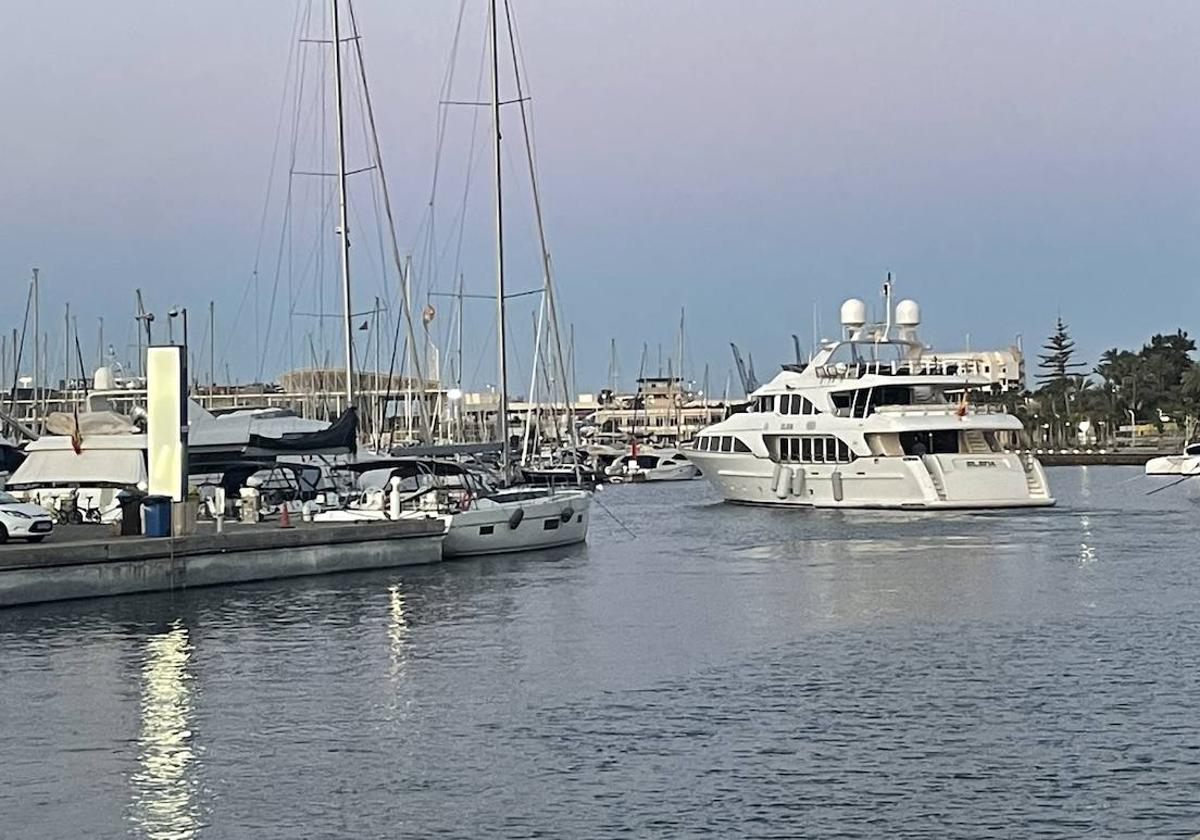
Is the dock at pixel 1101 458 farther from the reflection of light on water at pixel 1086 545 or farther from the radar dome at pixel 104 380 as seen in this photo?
the radar dome at pixel 104 380

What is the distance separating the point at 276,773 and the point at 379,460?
102 feet

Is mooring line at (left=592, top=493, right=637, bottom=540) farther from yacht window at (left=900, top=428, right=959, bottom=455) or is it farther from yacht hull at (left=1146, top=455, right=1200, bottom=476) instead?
yacht hull at (left=1146, top=455, right=1200, bottom=476)

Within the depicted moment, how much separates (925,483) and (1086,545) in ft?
41.3

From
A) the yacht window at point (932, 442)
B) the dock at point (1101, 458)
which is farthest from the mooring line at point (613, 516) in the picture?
the dock at point (1101, 458)

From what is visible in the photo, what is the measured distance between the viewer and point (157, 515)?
35.1 meters

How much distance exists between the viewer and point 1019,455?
63031mm

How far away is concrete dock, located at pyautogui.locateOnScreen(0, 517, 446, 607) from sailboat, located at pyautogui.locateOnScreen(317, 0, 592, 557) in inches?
53.5

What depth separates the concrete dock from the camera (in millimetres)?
32094

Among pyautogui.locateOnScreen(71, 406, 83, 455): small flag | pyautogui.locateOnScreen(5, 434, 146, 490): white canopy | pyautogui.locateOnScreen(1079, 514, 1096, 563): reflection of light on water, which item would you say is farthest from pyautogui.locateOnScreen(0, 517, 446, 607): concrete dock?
pyautogui.locateOnScreen(1079, 514, 1096, 563): reflection of light on water

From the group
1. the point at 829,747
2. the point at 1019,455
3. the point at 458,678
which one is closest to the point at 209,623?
the point at 458,678

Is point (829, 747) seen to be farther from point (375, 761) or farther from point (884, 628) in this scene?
point (884, 628)

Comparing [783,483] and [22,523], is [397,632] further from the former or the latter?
[783,483]

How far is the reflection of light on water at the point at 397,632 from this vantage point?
2667 cm

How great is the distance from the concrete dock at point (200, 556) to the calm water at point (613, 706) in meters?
0.45
